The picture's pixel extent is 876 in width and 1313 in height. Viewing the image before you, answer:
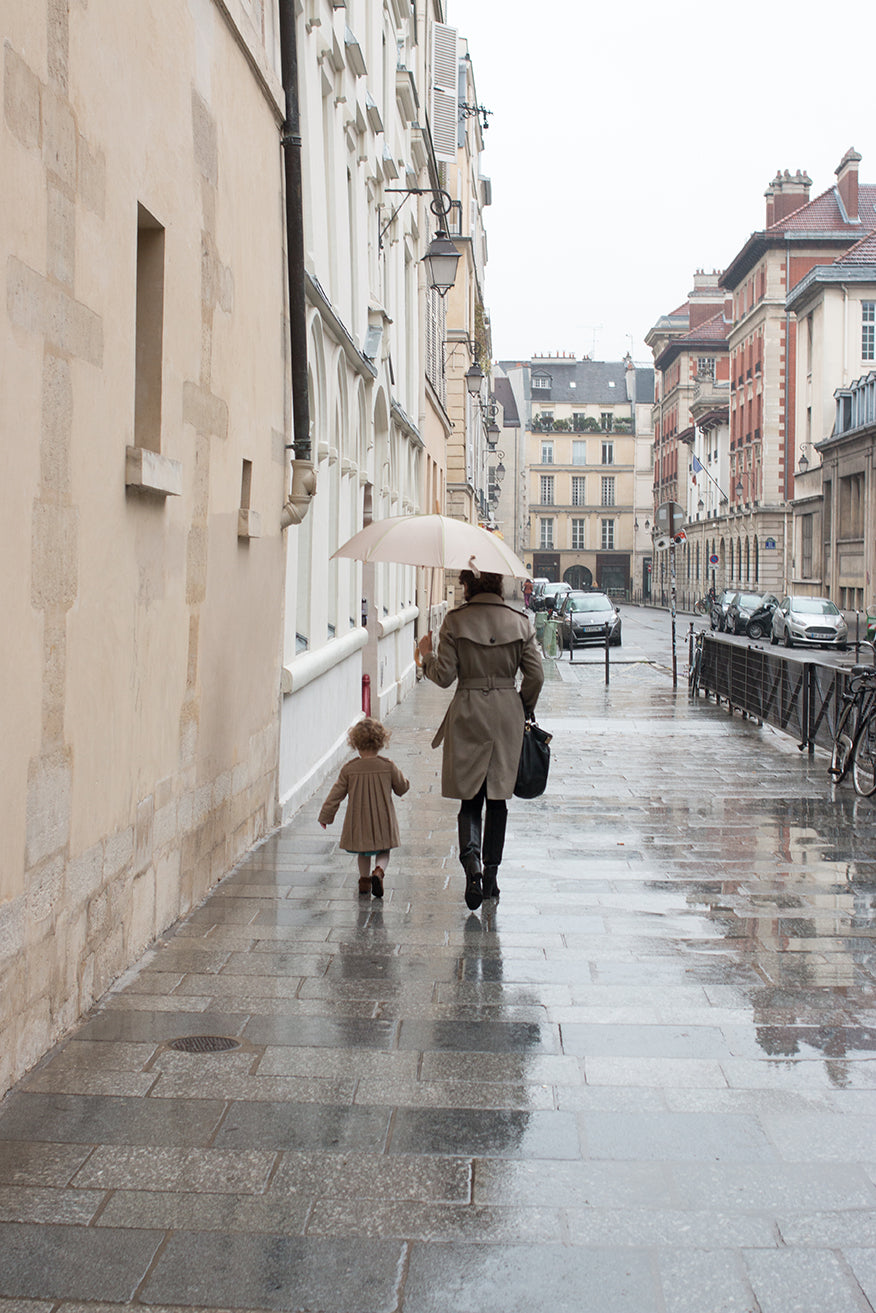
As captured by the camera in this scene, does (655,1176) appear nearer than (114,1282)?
No

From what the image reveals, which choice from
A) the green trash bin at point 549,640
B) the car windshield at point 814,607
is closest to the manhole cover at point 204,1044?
the green trash bin at point 549,640

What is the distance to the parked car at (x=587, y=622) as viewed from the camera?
36062mm

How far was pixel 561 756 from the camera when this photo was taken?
14.4 metres

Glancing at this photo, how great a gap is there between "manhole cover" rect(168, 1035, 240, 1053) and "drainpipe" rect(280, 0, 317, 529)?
5.10 meters

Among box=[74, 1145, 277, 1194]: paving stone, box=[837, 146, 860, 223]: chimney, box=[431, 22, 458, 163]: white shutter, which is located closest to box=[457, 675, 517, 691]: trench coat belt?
box=[74, 1145, 277, 1194]: paving stone

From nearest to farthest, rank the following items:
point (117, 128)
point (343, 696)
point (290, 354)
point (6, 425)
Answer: point (6, 425) < point (117, 128) < point (290, 354) < point (343, 696)

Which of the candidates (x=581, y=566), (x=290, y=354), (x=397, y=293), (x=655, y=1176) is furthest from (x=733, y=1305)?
(x=581, y=566)

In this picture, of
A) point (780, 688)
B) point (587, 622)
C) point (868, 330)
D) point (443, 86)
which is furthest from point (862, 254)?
point (780, 688)

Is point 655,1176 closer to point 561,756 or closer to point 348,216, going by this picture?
point 561,756

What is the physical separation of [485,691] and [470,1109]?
3.23m

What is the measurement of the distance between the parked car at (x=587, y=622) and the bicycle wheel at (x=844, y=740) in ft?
73.2

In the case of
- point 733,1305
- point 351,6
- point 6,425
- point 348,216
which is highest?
point 351,6

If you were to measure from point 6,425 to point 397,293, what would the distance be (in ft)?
54.6

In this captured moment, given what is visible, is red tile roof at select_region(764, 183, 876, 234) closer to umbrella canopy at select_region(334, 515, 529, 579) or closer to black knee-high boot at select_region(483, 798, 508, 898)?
umbrella canopy at select_region(334, 515, 529, 579)
